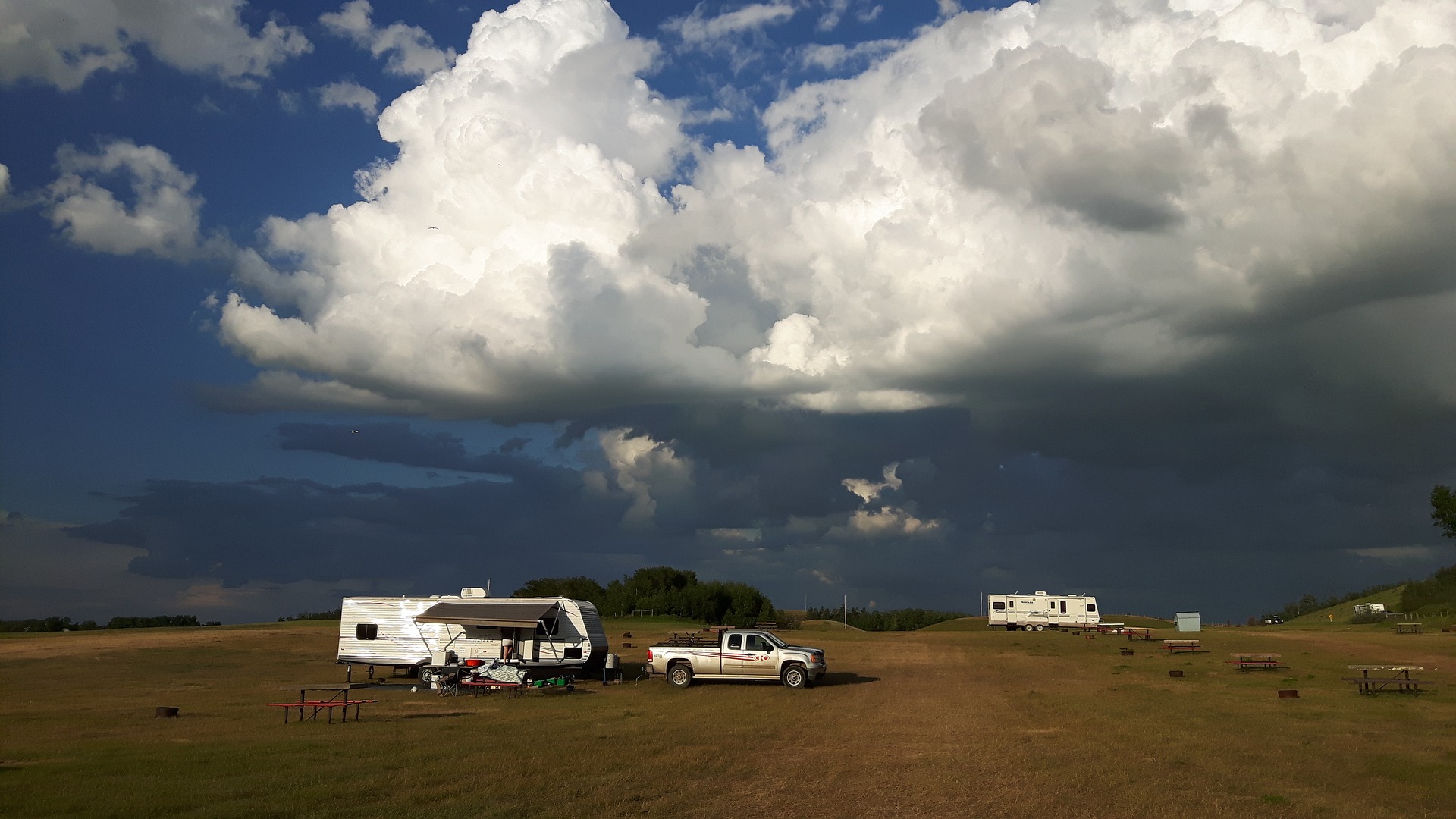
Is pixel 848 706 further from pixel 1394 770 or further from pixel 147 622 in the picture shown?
pixel 147 622

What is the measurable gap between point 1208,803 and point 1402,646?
39.9 meters

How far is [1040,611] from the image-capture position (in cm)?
6894

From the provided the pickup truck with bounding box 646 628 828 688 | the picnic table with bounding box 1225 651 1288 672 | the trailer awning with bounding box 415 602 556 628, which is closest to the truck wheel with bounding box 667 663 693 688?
the pickup truck with bounding box 646 628 828 688

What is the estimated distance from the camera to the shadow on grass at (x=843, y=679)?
3212 centimetres

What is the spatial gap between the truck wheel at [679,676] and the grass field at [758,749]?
60 cm

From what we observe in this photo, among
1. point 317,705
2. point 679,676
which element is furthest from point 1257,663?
point 317,705

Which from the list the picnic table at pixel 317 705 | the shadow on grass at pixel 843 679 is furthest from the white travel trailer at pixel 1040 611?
the picnic table at pixel 317 705

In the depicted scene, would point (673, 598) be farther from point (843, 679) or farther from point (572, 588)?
point (843, 679)

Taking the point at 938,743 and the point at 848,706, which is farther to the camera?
the point at 848,706

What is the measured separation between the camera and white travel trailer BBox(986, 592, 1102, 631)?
6819cm

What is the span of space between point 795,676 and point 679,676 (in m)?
3.72

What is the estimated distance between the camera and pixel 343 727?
2095cm

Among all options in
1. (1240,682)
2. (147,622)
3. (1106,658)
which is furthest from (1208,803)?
(147,622)

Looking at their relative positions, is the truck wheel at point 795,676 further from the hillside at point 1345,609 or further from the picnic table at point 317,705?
the hillside at point 1345,609
